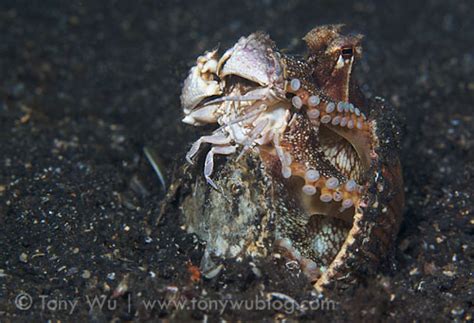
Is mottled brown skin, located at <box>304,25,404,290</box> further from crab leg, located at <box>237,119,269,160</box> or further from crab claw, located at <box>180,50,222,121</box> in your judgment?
crab claw, located at <box>180,50,222,121</box>

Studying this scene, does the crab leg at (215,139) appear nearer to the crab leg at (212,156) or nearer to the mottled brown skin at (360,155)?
the crab leg at (212,156)

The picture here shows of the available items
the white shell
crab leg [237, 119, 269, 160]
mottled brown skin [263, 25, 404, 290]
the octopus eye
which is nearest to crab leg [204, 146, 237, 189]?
crab leg [237, 119, 269, 160]

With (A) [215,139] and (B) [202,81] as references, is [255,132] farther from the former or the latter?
(B) [202,81]

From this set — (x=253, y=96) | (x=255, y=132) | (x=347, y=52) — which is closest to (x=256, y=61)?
(x=253, y=96)

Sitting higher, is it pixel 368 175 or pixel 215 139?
pixel 215 139

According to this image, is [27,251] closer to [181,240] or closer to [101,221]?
[101,221]

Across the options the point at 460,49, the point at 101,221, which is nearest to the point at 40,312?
the point at 101,221

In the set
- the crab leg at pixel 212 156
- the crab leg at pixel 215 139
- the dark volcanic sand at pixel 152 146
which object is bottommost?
the dark volcanic sand at pixel 152 146

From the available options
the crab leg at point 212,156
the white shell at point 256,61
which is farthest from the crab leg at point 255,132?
the white shell at point 256,61
